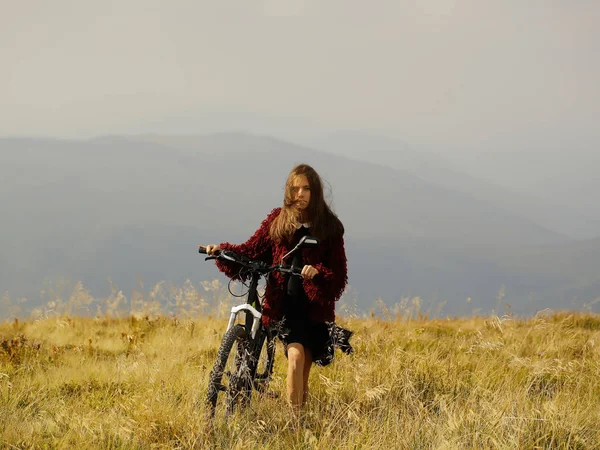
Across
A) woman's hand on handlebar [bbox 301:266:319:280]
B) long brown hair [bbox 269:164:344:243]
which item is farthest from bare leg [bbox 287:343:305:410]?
long brown hair [bbox 269:164:344:243]

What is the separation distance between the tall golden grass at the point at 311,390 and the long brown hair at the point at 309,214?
1.18 meters

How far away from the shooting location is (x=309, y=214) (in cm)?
504

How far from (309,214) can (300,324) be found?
0.83 meters

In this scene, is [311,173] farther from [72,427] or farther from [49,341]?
[49,341]

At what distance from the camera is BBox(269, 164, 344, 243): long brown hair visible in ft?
16.3

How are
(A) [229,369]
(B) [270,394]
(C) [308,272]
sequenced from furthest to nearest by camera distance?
(B) [270,394] < (A) [229,369] < (C) [308,272]

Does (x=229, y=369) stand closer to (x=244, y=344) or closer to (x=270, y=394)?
(x=244, y=344)

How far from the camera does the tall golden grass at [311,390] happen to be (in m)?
4.55

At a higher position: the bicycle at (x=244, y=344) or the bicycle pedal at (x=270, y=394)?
the bicycle at (x=244, y=344)

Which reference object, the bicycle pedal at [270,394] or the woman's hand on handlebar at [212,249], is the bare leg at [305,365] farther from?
the woman's hand on handlebar at [212,249]

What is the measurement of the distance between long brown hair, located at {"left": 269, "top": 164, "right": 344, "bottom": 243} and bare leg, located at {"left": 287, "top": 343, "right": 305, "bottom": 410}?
833 mm

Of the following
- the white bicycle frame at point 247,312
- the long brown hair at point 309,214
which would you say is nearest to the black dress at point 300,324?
the long brown hair at point 309,214

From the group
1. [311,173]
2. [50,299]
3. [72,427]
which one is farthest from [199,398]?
[50,299]

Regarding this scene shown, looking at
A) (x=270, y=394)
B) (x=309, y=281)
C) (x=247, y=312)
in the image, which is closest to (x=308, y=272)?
(x=309, y=281)
